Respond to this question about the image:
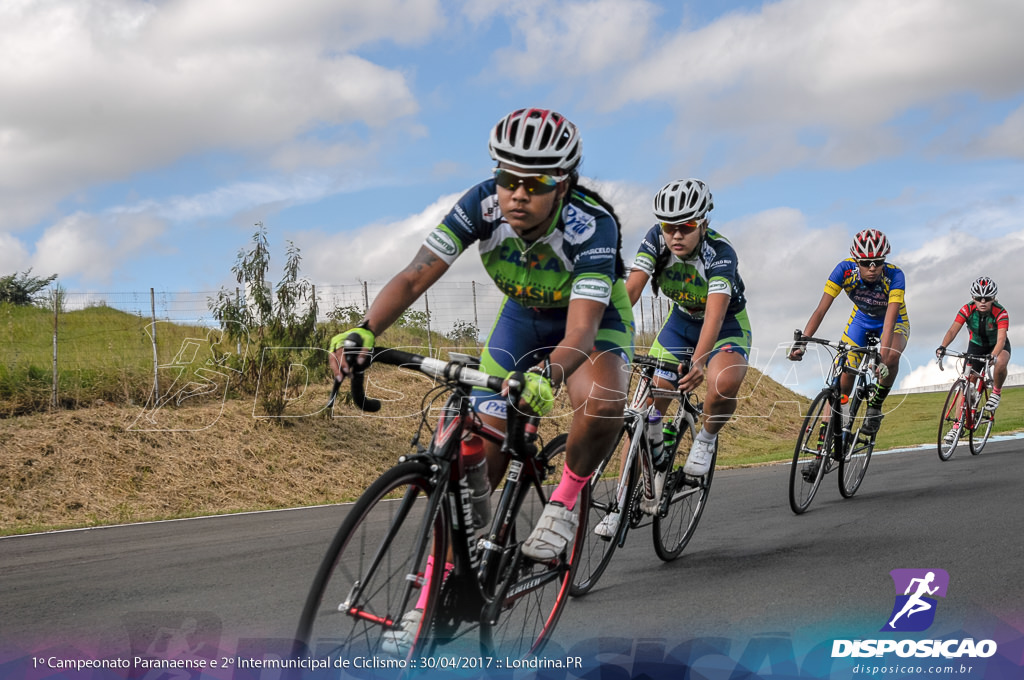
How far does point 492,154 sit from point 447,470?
4.83ft

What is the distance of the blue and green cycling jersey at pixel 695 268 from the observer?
6.47m

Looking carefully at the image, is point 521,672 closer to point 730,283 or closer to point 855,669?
point 855,669

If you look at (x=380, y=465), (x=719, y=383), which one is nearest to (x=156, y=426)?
(x=380, y=465)

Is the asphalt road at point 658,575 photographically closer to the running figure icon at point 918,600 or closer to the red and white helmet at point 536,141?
the running figure icon at point 918,600

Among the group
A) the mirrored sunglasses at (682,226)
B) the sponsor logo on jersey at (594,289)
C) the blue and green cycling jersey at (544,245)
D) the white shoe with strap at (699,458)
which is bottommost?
the white shoe with strap at (699,458)

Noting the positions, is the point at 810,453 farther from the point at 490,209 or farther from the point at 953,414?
the point at 953,414

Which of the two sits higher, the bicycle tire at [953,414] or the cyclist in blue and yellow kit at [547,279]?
the cyclist in blue and yellow kit at [547,279]

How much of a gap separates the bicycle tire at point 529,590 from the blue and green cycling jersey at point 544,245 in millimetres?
816

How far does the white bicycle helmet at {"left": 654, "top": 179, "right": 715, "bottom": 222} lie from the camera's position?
6.21 metres

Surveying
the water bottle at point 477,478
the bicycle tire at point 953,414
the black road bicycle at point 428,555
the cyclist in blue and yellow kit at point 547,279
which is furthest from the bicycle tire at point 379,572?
the bicycle tire at point 953,414

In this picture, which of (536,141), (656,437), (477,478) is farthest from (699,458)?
(536,141)

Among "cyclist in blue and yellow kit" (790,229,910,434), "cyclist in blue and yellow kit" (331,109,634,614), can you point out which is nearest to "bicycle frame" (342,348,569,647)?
"cyclist in blue and yellow kit" (331,109,634,614)

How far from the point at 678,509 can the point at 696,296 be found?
1.52 meters

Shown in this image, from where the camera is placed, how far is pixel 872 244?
972 cm
